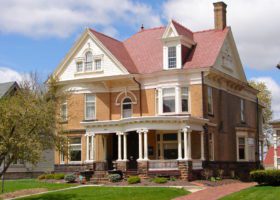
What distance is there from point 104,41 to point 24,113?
17098mm

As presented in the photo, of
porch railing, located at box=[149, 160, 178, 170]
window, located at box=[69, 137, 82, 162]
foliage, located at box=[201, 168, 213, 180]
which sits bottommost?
foliage, located at box=[201, 168, 213, 180]

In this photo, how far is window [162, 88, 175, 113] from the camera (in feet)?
128

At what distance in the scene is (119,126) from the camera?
37594mm

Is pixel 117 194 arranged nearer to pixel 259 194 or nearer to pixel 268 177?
pixel 259 194

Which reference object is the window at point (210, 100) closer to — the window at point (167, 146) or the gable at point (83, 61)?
the window at point (167, 146)

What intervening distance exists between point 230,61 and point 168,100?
7750 millimetres

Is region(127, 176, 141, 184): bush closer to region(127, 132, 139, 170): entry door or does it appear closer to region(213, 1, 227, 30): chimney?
region(127, 132, 139, 170): entry door

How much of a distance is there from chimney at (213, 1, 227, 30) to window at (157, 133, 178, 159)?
10.7 m

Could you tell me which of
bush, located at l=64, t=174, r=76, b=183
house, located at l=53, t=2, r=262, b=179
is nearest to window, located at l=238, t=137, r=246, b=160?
house, located at l=53, t=2, r=262, b=179

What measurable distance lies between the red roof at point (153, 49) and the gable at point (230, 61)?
82 cm

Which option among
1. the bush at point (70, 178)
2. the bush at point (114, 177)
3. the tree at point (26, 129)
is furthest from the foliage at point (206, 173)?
the tree at point (26, 129)

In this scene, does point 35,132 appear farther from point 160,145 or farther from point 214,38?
point 214,38

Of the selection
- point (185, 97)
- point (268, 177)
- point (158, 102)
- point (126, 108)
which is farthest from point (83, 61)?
point (268, 177)

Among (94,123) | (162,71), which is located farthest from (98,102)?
(162,71)
